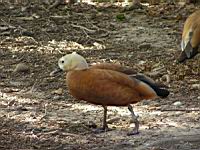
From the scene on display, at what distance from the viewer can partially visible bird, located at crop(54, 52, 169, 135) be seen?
578cm

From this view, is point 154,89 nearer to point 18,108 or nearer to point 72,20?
point 18,108

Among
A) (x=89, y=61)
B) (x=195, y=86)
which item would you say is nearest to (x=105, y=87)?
(x=195, y=86)

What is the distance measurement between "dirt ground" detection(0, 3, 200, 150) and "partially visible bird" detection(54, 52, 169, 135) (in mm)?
332

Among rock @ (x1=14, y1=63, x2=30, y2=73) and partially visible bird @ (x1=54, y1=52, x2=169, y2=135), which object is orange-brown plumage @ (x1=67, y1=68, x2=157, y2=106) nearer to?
partially visible bird @ (x1=54, y1=52, x2=169, y2=135)

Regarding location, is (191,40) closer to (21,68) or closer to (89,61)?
(89,61)

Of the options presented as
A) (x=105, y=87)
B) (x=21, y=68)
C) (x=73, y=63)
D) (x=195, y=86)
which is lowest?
(x=195, y=86)

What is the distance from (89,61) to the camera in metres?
9.23

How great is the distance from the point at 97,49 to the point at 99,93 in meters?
4.21

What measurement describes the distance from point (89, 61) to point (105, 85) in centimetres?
345

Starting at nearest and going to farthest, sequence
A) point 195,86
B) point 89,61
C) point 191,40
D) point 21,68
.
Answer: point 195,86 < point 191,40 < point 21,68 < point 89,61

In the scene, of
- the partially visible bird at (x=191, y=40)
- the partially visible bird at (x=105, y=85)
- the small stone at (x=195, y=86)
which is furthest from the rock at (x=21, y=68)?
the partially visible bird at (x=105, y=85)

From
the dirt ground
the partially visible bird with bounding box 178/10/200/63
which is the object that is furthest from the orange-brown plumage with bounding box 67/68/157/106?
the partially visible bird with bounding box 178/10/200/63

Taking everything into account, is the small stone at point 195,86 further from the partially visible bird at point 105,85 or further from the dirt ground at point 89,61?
the partially visible bird at point 105,85

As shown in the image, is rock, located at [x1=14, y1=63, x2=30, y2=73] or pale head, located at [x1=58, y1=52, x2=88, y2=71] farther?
rock, located at [x1=14, y1=63, x2=30, y2=73]
